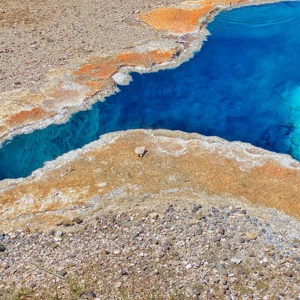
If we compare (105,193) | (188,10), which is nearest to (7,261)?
(105,193)

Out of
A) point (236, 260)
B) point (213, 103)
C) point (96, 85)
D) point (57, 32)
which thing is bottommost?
point (213, 103)

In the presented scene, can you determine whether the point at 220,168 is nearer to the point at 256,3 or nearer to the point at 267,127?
the point at 267,127

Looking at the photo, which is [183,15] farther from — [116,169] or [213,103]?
[116,169]

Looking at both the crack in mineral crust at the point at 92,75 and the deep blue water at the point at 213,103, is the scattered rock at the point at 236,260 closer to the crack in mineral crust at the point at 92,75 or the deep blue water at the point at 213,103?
the deep blue water at the point at 213,103

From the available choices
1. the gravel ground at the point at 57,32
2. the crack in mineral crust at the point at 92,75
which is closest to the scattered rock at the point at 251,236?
the crack in mineral crust at the point at 92,75

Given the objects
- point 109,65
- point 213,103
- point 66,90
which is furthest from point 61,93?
point 213,103
